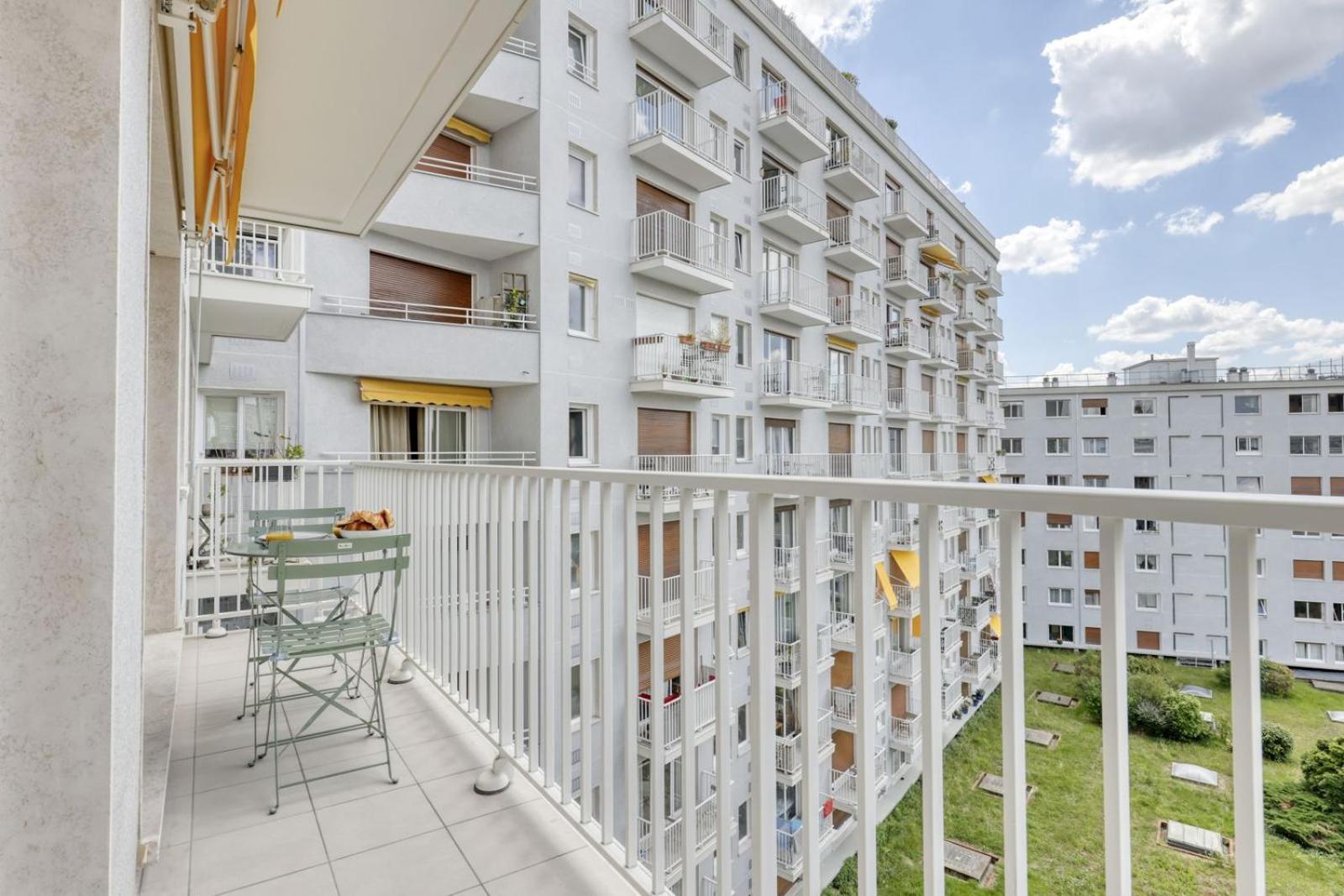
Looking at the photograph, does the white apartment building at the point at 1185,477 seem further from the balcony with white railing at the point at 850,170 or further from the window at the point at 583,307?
the balcony with white railing at the point at 850,170

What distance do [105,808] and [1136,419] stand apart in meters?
22.5

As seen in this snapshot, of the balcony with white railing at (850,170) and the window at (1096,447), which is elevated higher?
the balcony with white railing at (850,170)

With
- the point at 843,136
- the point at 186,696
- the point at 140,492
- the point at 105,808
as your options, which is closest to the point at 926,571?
the point at 105,808

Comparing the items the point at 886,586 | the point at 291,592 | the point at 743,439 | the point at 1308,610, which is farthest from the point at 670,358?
the point at 1308,610

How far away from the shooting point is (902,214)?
17234 mm

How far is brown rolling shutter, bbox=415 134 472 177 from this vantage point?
8986mm

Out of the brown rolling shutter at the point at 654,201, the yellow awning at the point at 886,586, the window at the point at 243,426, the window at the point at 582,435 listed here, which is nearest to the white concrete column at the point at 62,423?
the yellow awning at the point at 886,586

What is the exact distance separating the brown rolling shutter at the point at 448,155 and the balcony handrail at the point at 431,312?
191 cm

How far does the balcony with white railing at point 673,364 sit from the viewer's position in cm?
1002

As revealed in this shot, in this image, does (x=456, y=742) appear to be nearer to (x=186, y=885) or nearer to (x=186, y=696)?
(x=186, y=885)

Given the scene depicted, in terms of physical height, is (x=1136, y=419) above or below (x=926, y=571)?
above

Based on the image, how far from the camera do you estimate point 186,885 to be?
1.55 m

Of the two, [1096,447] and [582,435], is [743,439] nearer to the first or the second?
[582,435]

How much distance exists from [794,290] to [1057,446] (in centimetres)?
1507
